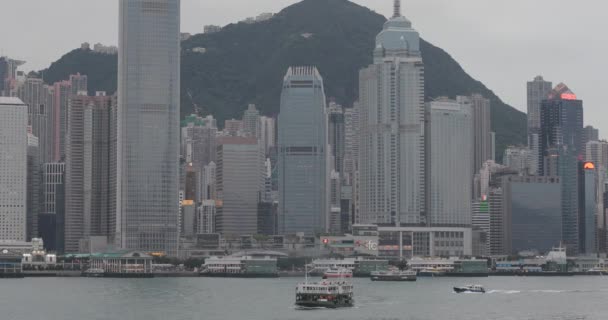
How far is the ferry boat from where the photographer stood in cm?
16875

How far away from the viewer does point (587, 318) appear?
160 metres

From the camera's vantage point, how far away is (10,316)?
160125mm

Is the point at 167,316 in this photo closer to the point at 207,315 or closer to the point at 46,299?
the point at 207,315

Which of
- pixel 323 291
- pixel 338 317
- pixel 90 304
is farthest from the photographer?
pixel 90 304

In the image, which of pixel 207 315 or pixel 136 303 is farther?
pixel 136 303

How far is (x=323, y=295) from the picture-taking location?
6639 inches

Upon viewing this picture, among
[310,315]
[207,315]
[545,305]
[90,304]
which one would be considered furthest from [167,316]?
[545,305]

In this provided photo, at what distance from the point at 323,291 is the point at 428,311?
1345cm

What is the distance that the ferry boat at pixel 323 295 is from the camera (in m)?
169

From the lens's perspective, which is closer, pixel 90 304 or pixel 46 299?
pixel 90 304

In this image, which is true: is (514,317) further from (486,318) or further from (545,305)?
(545,305)

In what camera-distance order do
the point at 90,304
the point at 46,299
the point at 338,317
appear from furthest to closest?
1. the point at 46,299
2. the point at 90,304
3. the point at 338,317

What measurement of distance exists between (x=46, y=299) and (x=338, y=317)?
60569 millimetres

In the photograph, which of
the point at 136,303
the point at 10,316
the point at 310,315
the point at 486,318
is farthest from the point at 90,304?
the point at 486,318
